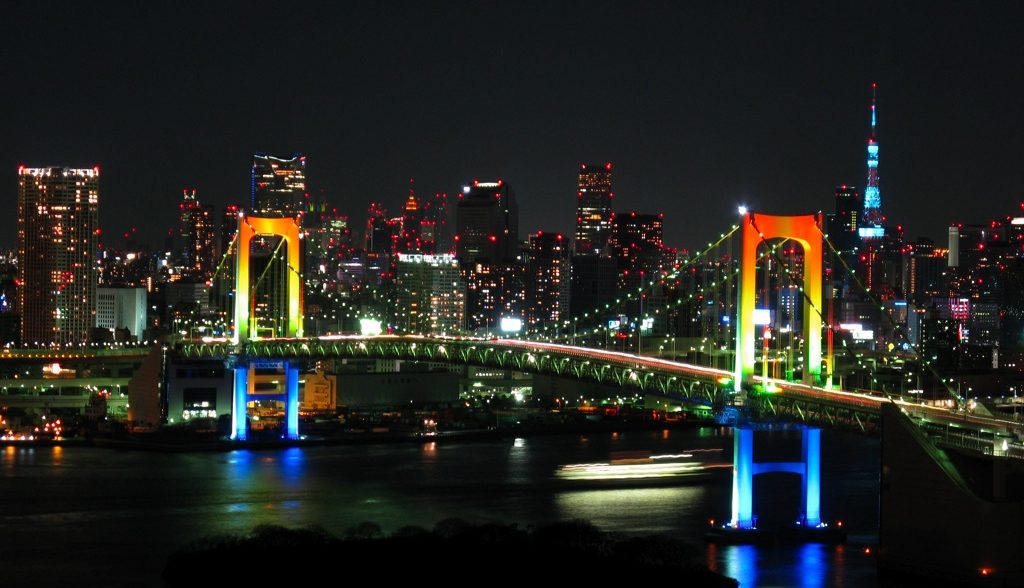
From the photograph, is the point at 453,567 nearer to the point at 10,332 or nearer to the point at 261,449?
the point at 261,449

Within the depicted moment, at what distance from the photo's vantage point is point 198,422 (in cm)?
3816

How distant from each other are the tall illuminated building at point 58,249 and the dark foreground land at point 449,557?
56.3m

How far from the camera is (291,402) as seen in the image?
120ft

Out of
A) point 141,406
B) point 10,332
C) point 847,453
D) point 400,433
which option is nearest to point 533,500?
point 847,453

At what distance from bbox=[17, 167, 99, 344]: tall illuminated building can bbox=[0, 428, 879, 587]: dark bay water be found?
39.7m

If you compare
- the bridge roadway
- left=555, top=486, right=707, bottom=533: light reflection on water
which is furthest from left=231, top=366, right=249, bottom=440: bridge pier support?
left=555, top=486, right=707, bottom=533: light reflection on water

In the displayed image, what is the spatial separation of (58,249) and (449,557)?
59763 mm

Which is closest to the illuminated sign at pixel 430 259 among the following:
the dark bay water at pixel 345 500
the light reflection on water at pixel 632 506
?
the dark bay water at pixel 345 500

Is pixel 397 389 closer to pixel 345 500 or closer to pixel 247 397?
pixel 247 397

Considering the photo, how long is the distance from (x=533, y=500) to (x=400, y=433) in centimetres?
1398

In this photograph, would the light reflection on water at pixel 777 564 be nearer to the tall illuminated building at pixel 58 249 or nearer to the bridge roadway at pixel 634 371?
the bridge roadway at pixel 634 371

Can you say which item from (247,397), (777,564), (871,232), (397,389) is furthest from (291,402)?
(871,232)

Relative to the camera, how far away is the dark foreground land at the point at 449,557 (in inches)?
716

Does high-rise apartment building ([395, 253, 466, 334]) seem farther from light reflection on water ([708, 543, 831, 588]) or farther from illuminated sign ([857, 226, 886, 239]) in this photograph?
light reflection on water ([708, 543, 831, 588])
